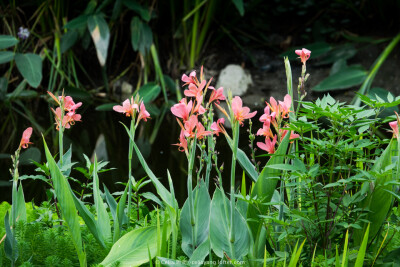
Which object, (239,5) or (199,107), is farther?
(239,5)

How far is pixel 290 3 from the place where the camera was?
4.13 metres

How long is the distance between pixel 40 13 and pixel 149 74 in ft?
2.62

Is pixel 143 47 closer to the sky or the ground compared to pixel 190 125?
closer to the sky

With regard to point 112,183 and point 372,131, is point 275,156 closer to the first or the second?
point 372,131

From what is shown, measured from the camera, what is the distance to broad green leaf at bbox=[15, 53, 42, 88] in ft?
9.60

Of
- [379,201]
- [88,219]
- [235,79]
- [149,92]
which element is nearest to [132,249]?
[88,219]

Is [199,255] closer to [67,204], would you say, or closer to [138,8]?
[67,204]

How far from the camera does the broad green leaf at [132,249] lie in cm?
80

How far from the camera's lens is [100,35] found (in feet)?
9.74

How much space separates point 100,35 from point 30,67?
445 mm

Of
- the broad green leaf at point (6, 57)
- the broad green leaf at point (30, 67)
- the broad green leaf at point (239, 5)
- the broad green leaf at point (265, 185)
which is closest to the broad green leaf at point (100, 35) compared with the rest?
the broad green leaf at point (30, 67)

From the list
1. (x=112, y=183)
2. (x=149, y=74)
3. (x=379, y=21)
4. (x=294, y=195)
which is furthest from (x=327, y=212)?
(x=379, y=21)

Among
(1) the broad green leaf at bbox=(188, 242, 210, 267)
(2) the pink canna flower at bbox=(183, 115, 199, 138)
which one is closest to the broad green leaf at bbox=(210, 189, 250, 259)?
(1) the broad green leaf at bbox=(188, 242, 210, 267)

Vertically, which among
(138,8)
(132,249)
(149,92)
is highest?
(138,8)
